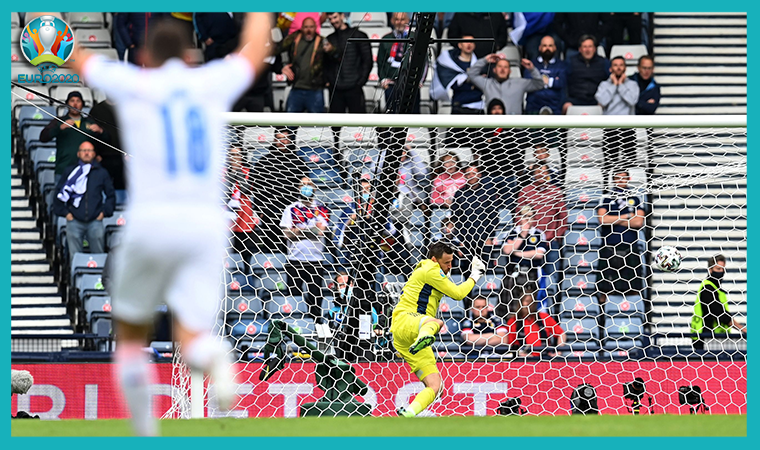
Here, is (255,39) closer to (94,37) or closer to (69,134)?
(69,134)

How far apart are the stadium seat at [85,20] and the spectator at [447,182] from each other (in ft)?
21.9

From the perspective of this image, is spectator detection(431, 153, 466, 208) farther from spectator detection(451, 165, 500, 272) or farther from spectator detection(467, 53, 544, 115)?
spectator detection(467, 53, 544, 115)

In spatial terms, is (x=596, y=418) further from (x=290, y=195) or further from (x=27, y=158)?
(x=27, y=158)

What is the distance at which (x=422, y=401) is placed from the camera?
27.7ft

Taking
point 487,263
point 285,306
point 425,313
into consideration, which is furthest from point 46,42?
point 425,313

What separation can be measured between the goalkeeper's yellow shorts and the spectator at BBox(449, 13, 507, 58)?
17.5ft

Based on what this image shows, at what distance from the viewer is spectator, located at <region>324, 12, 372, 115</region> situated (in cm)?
1244

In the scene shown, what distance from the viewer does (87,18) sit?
47.0 feet

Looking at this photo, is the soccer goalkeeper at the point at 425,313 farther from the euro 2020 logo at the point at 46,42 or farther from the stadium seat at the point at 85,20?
the stadium seat at the point at 85,20

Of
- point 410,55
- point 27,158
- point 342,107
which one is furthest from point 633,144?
point 27,158

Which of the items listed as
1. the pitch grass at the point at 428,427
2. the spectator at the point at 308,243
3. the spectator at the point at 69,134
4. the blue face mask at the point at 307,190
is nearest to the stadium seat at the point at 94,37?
the spectator at the point at 69,134

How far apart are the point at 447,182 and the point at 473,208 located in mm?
367

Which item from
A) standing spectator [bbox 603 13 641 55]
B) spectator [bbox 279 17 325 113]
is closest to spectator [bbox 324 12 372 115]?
spectator [bbox 279 17 325 113]

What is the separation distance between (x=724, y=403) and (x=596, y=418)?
190 inches
